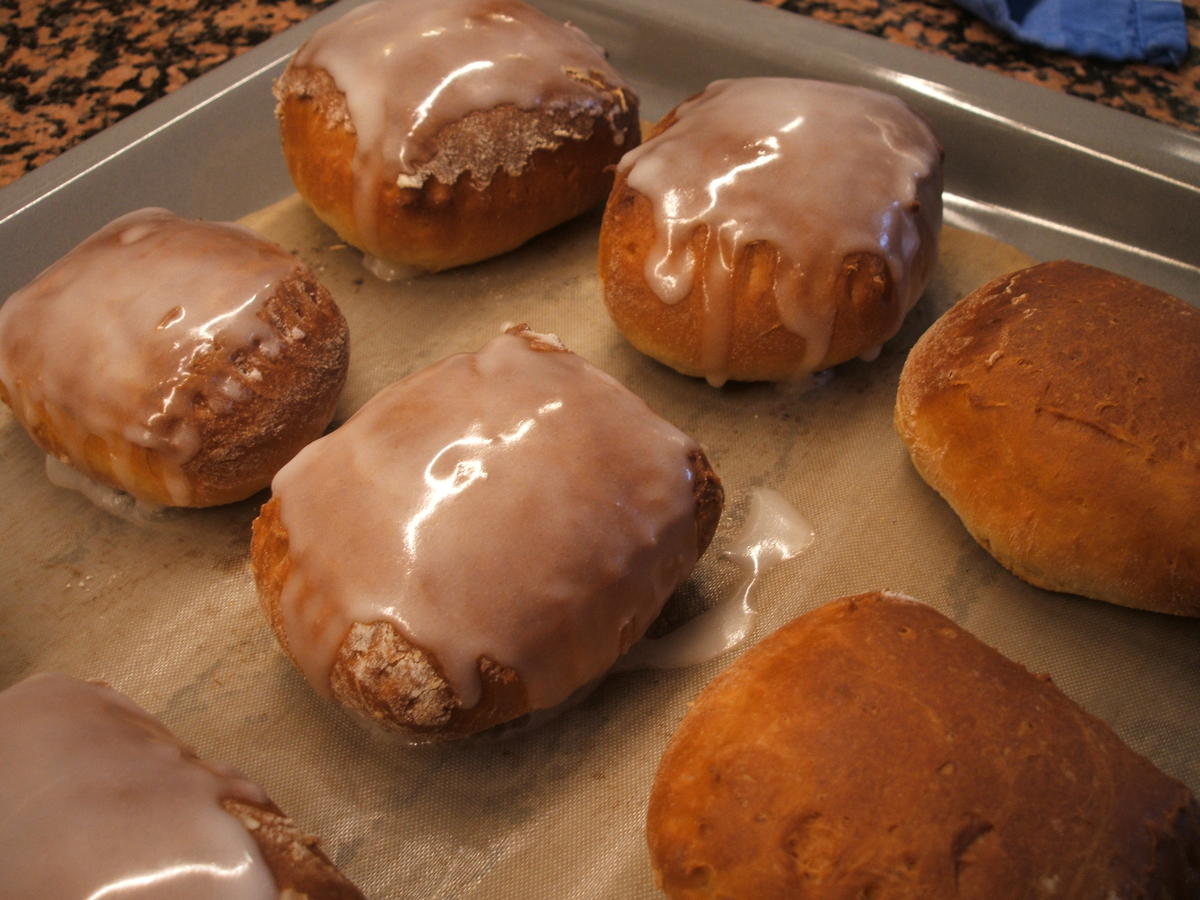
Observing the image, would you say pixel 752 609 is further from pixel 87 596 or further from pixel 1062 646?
pixel 87 596

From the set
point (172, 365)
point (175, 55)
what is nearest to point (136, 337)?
point (172, 365)

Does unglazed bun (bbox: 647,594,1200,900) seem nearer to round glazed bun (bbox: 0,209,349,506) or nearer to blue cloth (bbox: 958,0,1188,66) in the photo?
round glazed bun (bbox: 0,209,349,506)

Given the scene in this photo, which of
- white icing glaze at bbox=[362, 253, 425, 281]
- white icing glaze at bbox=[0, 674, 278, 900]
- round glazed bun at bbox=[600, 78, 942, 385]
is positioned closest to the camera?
white icing glaze at bbox=[0, 674, 278, 900]

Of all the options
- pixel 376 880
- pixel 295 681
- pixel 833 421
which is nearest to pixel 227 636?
pixel 295 681

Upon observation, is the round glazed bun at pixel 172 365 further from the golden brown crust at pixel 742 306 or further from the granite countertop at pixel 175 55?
the granite countertop at pixel 175 55

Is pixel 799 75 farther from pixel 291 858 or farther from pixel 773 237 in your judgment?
pixel 291 858

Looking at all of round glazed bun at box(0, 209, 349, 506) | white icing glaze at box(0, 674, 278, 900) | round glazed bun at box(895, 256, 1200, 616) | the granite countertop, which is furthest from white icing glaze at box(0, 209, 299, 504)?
round glazed bun at box(895, 256, 1200, 616)
